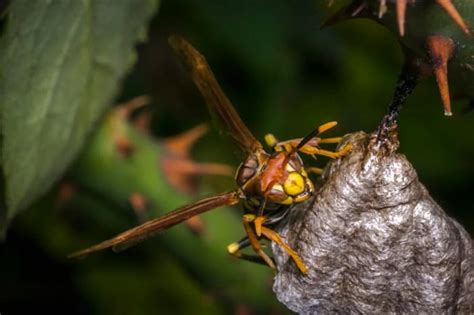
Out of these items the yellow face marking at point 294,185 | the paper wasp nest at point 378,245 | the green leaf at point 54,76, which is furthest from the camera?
the green leaf at point 54,76

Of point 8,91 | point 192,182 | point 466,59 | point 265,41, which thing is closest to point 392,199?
point 466,59

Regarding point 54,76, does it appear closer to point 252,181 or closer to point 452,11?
point 252,181

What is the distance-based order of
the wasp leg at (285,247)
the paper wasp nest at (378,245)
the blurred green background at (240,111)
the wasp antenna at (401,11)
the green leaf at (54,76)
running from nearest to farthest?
the wasp antenna at (401,11) → the paper wasp nest at (378,245) → the wasp leg at (285,247) → the green leaf at (54,76) → the blurred green background at (240,111)

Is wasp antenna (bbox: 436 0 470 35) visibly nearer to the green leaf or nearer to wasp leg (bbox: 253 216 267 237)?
wasp leg (bbox: 253 216 267 237)

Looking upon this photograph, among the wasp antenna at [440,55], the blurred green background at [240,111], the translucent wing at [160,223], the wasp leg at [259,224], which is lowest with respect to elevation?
the blurred green background at [240,111]

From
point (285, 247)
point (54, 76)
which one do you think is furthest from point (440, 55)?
point (54, 76)

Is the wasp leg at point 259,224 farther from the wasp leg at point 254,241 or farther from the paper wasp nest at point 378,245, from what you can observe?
the paper wasp nest at point 378,245

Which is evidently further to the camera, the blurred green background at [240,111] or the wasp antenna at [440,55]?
the blurred green background at [240,111]

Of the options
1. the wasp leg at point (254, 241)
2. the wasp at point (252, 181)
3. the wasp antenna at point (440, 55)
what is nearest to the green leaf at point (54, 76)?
the wasp at point (252, 181)
